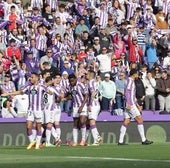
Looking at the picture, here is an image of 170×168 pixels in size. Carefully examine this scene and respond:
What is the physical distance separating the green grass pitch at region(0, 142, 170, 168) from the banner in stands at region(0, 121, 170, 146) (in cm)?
→ 397

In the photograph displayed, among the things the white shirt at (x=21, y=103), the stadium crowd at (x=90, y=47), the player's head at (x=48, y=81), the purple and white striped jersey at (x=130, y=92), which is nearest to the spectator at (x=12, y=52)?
the stadium crowd at (x=90, y=47)

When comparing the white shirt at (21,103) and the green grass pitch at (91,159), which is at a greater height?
the white shirt at (21,103)

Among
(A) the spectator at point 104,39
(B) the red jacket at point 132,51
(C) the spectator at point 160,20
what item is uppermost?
(C) the spectator at point 160,20

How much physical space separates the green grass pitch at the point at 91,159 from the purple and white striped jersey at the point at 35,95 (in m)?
1.64

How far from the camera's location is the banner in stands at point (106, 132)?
24719 mm

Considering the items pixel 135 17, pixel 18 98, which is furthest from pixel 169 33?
pixel 18 98

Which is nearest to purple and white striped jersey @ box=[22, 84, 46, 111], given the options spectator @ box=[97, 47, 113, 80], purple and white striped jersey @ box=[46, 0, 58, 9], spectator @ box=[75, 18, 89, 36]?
spectator @ box=[97, 47, 113, 80]

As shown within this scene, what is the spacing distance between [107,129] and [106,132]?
0.35 feet

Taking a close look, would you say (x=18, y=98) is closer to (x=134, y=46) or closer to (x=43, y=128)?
(x=43, y=128)

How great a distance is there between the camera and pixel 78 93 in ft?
77.3

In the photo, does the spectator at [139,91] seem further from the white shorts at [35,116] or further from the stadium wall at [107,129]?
the white shorts at [35,116]

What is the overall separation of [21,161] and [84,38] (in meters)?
13.4

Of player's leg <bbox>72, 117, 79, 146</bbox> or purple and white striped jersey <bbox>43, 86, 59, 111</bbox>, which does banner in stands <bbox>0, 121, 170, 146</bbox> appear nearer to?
player's leg <bbox>72, 117, 79, 146</bbox>

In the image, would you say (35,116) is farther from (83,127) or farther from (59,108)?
(83,127)
